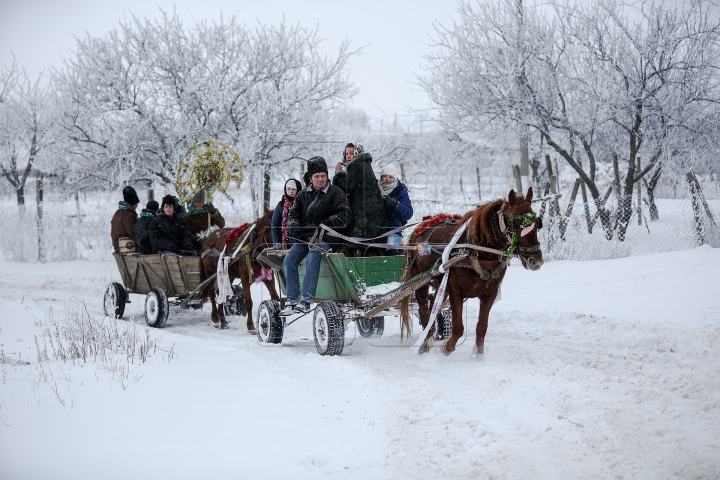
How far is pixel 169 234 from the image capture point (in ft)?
36.2

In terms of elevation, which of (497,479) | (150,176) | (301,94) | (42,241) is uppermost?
(301,94)

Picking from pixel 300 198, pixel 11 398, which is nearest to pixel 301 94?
pixel 300 198

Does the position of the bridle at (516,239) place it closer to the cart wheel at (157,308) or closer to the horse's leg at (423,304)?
the horse's leg at (423,304)

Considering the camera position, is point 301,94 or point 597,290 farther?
point 301,94

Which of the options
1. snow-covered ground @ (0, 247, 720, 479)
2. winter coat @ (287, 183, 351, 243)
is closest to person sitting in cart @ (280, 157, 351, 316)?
winter coat @ (287, 183, 351, 243)

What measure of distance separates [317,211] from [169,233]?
4667mm

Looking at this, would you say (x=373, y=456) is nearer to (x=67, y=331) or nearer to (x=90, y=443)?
(x=90, y=443)

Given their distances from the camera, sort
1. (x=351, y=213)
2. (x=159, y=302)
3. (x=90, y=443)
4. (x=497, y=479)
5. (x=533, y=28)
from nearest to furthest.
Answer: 1. (x=497, y=479)
2. (x=90, y=443)
3. (x=351, y=213)
4. (x=159, y=302)
5. (x=533, y=28)

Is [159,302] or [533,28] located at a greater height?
[533,28]

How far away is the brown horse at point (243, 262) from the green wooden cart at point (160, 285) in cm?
22

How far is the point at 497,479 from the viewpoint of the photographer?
3.54 m

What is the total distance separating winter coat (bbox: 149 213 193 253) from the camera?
35.5 ft

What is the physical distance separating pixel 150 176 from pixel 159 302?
1050 cm

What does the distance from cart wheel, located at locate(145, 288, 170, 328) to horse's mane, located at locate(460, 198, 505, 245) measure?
19.1 ft
